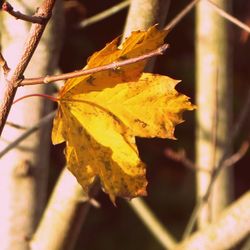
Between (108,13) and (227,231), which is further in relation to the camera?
(108,13)

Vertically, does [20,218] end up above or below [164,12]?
below

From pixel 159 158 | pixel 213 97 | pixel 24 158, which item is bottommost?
pixel 159 158

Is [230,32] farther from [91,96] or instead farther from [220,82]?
[91,96]

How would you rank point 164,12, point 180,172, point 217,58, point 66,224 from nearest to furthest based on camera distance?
point 164,12, point 66,224, point 217,58, point 180,172

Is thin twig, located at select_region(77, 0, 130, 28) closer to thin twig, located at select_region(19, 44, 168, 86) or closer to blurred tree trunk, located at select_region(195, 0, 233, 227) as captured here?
blurred tree trunk, located at select_region(195, 0, 233, 227)

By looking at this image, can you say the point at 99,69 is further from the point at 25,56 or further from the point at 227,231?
the point at 227,231

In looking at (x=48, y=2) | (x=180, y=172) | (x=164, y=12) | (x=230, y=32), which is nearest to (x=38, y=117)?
(x=164, y=12)

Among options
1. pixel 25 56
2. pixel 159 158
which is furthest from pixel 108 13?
pixel 159 158
